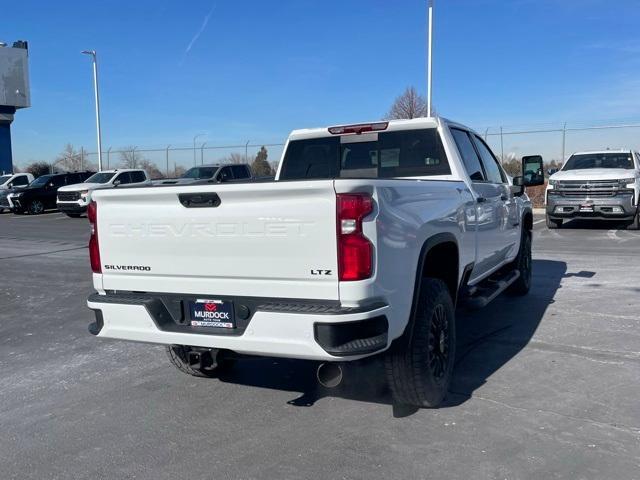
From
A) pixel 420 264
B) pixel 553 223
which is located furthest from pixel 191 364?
pixel 553 223

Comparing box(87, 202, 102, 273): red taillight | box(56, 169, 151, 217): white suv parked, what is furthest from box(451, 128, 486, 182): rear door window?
box(56, 169, 151, 217): white suv parked

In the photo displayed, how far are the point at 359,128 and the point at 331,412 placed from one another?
2668 mm

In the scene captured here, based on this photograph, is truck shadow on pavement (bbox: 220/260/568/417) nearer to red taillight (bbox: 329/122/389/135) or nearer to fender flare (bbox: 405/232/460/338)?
fender flare (bbox: 405/232/460/338)

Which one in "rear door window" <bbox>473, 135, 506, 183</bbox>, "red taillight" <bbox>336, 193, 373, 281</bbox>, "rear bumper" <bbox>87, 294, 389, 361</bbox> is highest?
"rear door window" <bbox>473, 135, 506, 183</bbox>

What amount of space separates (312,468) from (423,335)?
3.62 ft

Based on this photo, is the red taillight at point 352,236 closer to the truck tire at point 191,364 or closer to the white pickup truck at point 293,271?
the white pickup truck at point 293,271

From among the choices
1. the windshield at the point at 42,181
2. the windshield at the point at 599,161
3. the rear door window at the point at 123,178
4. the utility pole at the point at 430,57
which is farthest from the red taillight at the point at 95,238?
the windshield at the point at 42,181

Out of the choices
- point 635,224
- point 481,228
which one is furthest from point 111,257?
point 635,224

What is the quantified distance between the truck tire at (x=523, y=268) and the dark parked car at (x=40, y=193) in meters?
24.9

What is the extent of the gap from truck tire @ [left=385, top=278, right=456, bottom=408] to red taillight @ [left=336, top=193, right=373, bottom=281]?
0.75 m

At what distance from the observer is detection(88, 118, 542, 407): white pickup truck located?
335 centimetres

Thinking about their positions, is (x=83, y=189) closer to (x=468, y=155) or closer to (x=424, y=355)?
(x=468, y=155)

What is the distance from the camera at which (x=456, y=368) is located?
16.6 feet

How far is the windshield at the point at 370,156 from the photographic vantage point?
215 inches
